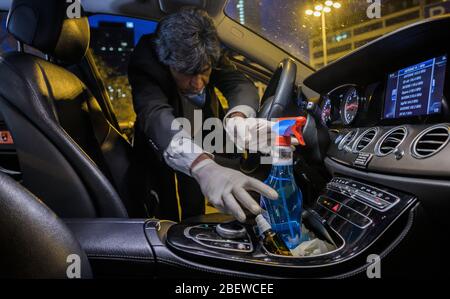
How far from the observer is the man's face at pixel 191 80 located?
3.79 feet

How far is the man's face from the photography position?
3.79ft

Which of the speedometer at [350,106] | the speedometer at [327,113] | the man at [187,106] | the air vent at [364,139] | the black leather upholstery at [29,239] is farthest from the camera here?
the speedometer at [327,113]

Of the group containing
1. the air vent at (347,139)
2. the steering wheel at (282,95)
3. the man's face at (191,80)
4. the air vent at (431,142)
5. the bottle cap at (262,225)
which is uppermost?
the man's face at (191,80)

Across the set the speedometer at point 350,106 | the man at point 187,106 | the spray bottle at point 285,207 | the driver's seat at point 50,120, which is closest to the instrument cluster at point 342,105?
the speedometer at point 350,106

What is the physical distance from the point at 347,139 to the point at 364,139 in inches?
4.0

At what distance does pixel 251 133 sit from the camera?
1029 millimetres

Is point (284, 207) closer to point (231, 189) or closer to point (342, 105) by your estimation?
point (231, 189)

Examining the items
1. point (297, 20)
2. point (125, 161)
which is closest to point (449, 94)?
point (125, 161)

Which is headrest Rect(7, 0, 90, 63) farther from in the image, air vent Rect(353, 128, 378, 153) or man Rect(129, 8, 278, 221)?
air vent Rect(353, 128, 378, 153)

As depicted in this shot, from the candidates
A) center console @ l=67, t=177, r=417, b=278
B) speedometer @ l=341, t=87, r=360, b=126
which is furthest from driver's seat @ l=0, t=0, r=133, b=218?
speedometer @ l=341, t=87, r=360, b=126

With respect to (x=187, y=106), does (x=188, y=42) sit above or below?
above

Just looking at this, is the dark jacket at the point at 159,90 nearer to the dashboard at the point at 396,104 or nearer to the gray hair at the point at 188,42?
the gray hair at the point at 188,42

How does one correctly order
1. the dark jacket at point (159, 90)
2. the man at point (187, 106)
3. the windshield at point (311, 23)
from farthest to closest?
the windshield at point (311, 23) → the dark jacket at point (159, 90) → the man at point (187, 106)

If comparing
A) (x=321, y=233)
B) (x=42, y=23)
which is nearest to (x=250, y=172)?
(x=321, y=233)
